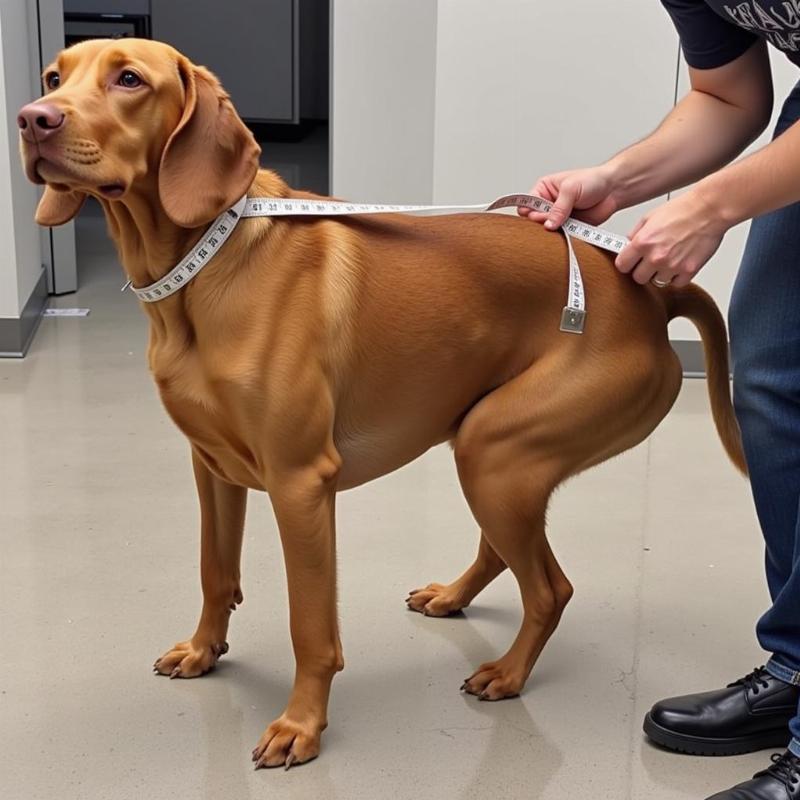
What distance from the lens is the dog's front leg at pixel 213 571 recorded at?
2162 millimetres

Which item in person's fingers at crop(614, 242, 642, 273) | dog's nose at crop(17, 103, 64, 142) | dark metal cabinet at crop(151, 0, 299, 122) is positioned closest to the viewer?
dog's nose at crop(17, 103, 64, 142)

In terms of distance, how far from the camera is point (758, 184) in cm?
176

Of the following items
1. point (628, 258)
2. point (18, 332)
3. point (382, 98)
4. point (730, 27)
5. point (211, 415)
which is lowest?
point (18, 332)

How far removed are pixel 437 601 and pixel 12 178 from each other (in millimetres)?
2443

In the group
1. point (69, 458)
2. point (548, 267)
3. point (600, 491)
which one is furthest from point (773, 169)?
point (69, 458)

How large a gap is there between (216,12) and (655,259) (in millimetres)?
7454

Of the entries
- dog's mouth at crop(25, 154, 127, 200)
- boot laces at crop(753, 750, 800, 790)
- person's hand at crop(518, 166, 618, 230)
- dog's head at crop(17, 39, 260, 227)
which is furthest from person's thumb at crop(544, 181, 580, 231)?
boot laces at crop(753, 750, 800, 790)

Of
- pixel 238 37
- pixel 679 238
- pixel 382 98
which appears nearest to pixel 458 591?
pixel 679 238

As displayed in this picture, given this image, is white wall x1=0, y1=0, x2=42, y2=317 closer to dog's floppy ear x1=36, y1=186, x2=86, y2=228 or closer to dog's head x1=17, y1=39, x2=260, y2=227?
dog's floppy ear x1=36, y1=186, x2=86, y2=228

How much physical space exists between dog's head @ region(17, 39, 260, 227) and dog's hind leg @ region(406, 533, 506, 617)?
1005 millimetres

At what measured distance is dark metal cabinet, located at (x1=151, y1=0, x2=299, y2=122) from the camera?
8656mm

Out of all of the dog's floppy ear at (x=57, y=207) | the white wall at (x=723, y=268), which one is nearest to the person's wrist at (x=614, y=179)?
the dog's floppy ear at (x=57, y=207)

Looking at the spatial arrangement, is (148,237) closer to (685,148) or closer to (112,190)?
(112,190)

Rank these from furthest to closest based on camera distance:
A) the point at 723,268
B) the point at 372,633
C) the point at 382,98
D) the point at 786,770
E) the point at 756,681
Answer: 1. the point at 382,98
2. the point at 723,268
3. the point at 372,633
4. the point at 756,681
5. the point at 786,770
